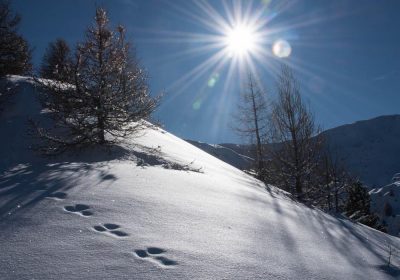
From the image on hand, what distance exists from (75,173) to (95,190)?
5.20ft

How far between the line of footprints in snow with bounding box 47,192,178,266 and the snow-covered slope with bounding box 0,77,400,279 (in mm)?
11

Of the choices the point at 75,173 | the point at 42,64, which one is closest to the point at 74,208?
the point at 75,173

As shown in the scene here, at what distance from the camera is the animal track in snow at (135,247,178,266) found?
3580mm

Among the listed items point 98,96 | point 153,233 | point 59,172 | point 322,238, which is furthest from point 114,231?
point 98,96

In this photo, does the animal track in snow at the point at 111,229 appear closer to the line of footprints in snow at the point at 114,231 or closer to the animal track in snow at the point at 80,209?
A: the line of footprints in snow at the point at 114,231

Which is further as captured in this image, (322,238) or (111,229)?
(322,238)

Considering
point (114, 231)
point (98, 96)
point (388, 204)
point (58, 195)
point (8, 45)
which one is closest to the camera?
point (114, 231)

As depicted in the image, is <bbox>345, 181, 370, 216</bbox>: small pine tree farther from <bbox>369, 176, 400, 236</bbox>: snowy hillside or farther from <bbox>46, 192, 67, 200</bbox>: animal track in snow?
<bbox>369, 176, 400, 236</bbox>: snowy hillside

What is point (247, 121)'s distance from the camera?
1930 centimetres

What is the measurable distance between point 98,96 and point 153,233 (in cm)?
654

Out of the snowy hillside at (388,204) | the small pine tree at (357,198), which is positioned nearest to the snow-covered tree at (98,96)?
the small pine tree at (357,198)

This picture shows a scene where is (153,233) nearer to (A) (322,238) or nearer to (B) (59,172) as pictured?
(A) (322,238)

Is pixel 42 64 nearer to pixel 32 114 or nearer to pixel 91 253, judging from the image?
pixel 32 114

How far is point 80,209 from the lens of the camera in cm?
496
